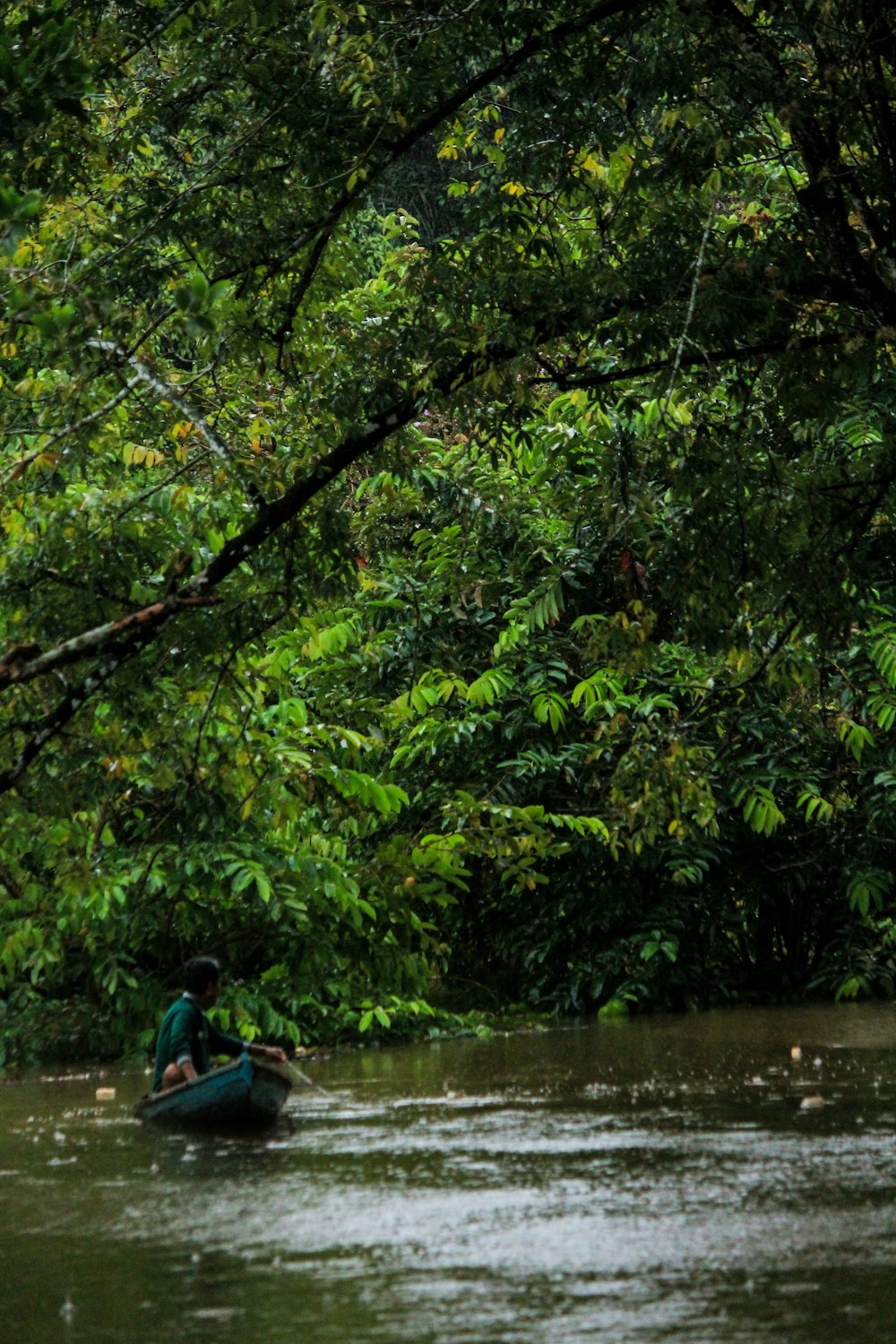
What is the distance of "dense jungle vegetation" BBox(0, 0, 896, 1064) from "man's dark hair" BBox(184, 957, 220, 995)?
2.95ft

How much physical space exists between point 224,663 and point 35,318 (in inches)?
145

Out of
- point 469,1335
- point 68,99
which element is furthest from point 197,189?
point 469,1335

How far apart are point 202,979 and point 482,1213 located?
3883mm

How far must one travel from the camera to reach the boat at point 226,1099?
31.7ft

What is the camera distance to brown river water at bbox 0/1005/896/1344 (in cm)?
538

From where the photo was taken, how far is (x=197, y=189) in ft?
33.8

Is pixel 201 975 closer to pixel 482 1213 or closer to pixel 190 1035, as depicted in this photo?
pixel 190 1035

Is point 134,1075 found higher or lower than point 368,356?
lower

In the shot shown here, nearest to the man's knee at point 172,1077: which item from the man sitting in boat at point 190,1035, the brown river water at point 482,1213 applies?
the man sitting in boat at point 190,1035

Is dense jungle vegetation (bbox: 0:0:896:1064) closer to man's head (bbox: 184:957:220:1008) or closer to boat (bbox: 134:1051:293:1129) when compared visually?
man's head (bbox: 184:957:220:1008)

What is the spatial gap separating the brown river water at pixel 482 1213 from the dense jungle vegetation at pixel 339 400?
73.1 inches

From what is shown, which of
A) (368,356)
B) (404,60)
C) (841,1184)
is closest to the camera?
(841,1184)

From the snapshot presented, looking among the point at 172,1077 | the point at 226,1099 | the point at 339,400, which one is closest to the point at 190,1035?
the point at 172,1077

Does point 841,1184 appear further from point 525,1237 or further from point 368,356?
point 368,356
